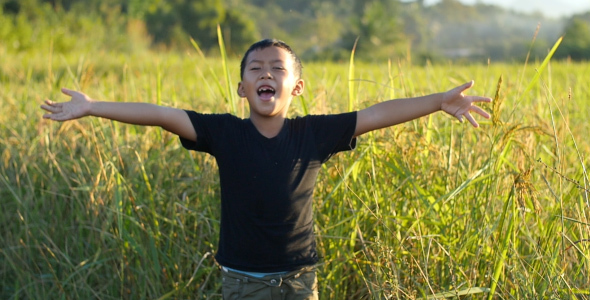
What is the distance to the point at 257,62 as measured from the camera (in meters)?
2.37

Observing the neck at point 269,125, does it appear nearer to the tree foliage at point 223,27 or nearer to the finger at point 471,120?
the finger at point 471,120

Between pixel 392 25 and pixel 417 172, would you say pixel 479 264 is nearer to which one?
pixel 417 172

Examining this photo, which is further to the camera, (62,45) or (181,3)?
(181,3)

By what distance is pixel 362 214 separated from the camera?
114 inches

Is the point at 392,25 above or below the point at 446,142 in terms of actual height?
above

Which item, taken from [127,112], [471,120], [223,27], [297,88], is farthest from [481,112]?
[223,27]

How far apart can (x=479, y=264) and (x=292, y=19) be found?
53.3 m

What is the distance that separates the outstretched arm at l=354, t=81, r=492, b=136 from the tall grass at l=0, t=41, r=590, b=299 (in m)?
0.13

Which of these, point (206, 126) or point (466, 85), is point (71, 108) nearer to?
point (206, 126)

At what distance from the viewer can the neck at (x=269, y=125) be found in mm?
2344

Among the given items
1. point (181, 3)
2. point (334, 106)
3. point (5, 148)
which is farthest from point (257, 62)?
point (181, 3)

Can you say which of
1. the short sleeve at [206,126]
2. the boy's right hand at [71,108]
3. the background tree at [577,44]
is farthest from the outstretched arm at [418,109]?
the background tree at [577,44]

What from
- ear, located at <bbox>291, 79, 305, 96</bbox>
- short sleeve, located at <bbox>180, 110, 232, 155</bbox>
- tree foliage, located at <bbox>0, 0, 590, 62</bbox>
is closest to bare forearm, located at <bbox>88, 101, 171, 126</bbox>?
short sleeve, located at <bbox>180, 110, 232, 155</bbox>

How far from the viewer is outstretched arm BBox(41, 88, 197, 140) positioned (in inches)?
87.7
